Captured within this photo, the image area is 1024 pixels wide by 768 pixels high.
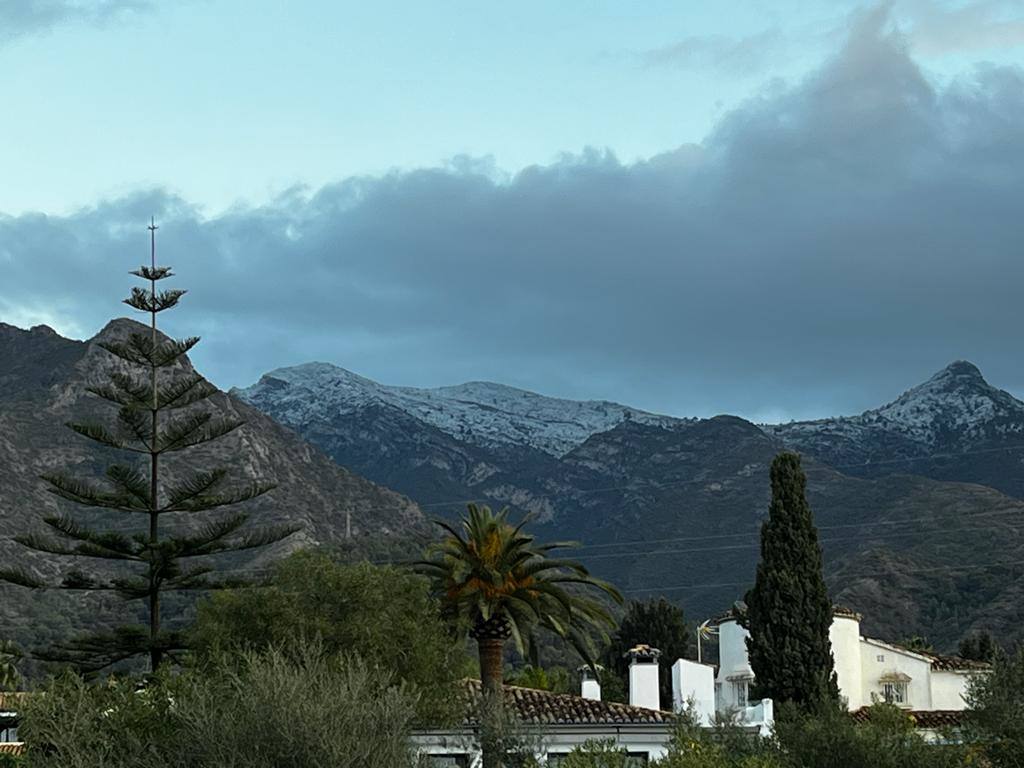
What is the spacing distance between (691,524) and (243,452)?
6947cm

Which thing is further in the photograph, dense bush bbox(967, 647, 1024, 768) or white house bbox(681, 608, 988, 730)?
white house bbox(681, 608, 988, 730)

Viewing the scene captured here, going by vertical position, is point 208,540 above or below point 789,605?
above

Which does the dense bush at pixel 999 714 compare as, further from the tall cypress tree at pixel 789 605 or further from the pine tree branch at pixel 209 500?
the pine tree branch at pixel 209 500

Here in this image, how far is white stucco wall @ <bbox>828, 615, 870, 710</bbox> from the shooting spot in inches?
2318

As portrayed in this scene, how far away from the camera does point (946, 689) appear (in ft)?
204

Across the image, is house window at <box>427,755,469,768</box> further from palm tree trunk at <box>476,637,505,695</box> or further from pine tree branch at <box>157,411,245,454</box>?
pine tree branch at <box>157,411,245,454</box>

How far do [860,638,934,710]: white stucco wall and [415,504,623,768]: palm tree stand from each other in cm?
2324

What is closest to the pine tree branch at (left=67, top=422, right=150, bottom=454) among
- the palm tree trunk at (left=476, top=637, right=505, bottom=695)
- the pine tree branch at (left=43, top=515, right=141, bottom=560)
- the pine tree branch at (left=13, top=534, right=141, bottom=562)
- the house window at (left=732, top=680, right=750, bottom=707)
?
the pine tree branch at (left=43, top=515, right=141, bottom=560)

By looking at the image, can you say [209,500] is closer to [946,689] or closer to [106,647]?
[106,647]

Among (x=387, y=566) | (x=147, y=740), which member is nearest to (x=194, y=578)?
(x=387, y=566)

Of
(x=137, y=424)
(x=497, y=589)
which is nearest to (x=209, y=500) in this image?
(x=137, y=424)

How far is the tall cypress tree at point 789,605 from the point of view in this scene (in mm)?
48312

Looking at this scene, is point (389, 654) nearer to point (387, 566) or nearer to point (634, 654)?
point (387, 566)

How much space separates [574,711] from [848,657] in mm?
21630
